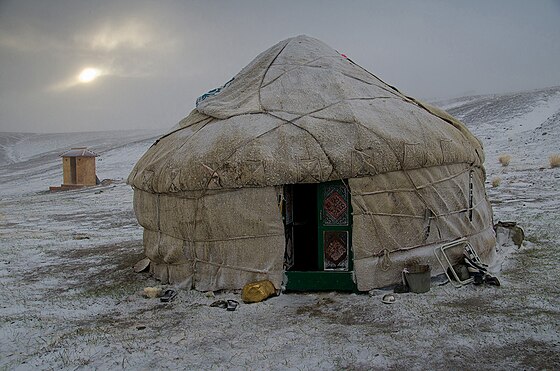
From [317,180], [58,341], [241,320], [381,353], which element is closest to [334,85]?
[317,180]

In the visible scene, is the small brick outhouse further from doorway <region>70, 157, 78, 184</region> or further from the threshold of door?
the threshold of door

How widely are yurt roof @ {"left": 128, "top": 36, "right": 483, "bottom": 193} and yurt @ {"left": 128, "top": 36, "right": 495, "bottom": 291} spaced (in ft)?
0.05

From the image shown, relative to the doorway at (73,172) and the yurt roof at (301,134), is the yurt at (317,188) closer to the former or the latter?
the yurt roof at (301,134)

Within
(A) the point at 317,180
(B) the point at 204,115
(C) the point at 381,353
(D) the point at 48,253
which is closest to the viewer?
(C) the point at 381,353

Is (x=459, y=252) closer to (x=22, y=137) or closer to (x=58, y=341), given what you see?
(x=58, y=341)

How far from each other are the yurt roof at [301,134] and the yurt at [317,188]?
1 cm

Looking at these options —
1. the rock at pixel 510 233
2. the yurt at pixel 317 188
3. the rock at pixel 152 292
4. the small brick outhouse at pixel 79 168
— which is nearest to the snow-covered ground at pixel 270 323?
the rock at pixel 152 292

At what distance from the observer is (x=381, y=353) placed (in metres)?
4.10

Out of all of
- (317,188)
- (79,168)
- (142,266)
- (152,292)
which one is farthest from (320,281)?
(79,168)

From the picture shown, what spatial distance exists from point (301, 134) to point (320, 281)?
1688mm

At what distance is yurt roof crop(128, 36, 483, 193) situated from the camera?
18.4ft

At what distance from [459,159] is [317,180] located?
196 cm

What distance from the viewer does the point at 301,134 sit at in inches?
228

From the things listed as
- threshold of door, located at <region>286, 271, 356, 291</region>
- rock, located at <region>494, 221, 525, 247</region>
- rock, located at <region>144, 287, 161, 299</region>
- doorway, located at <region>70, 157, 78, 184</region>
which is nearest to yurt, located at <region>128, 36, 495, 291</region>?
threshold of door, located at <region>286, 271, 356, 291</region>
